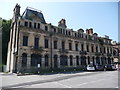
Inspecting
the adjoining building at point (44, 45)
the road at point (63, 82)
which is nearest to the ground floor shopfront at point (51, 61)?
the adjoining building at point (44, 45)

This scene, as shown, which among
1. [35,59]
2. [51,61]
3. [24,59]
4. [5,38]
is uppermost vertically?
[5,38]

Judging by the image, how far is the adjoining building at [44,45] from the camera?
24.9 metres

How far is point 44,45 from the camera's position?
91.9 feet

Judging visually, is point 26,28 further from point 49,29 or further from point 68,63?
point 68,63

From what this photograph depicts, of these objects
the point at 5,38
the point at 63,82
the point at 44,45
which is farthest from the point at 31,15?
the point at 63,82

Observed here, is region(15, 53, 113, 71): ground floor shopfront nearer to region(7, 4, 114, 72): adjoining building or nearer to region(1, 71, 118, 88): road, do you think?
region(7, 4, 114, 72): adjoining building

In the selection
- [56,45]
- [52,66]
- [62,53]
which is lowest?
[52,66]

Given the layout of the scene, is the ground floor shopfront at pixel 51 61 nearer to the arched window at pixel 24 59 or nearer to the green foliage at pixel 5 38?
the arched window at pixel 24 59

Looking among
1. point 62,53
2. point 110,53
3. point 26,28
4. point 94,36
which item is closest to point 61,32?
point 62,53

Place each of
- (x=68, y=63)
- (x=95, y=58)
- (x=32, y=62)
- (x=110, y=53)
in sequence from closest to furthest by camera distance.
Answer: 1. (x=32, y=62)
2. (x=68, y=63)
3. (x=95, y=58)
4. (x=110, y=53)

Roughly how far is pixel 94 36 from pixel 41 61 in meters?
23.6

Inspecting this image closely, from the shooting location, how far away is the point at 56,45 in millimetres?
30328

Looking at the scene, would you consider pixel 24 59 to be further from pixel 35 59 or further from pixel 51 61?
pixel 51 61

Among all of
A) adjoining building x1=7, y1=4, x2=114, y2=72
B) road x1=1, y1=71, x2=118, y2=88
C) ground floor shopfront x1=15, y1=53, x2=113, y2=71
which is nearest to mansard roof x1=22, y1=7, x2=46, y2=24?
adjoining building x1=7, y1=4, x2=114, y2=72
